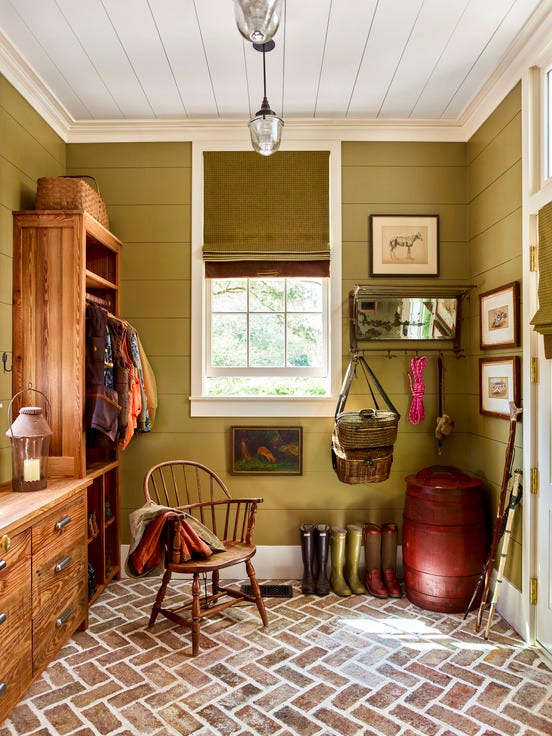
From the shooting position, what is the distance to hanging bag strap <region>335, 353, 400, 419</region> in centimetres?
328

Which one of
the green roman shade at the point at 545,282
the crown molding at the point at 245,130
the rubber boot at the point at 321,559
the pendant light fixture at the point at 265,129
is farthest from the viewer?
the crown molding at the point at 245,130

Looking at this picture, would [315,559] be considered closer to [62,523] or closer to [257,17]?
[62,523]

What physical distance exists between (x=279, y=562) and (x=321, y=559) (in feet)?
1.20

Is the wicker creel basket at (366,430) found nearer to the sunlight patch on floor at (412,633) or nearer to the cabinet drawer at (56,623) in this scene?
the sunlight patch on floor at (412,633)

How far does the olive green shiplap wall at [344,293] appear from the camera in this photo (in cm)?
352

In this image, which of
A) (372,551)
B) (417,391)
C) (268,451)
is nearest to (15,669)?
(268,451)

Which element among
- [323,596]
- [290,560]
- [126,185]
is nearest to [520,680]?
[323,596]

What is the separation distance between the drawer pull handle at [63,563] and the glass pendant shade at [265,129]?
2.14 meters

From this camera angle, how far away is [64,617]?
2.47 m

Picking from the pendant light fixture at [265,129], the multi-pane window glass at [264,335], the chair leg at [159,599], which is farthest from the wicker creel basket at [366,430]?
the pendant light fixture at [265,129]

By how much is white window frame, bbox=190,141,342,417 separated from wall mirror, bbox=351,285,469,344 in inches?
7.1

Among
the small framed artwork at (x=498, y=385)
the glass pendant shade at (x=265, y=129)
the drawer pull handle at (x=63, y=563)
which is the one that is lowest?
the drawer pull handle at (x=63, y=563)

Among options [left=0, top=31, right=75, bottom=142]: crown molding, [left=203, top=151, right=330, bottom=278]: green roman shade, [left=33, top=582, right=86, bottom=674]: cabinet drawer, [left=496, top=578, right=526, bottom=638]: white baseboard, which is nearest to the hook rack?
[left=203, top=151, right=330, bottom=278]: green roman shade

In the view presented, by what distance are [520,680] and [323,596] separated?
1.21 meters
